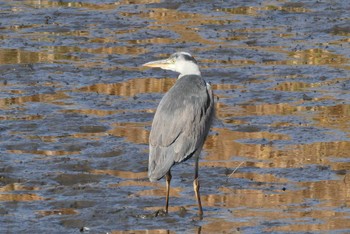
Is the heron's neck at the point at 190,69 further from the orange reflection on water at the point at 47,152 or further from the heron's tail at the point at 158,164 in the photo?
the orange reflection on water at the point at 47,152

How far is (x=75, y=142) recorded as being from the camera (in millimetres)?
9844

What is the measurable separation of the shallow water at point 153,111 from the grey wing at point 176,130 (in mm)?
370

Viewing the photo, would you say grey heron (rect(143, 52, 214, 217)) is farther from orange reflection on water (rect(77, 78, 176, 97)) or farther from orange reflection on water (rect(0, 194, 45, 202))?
orange reflection on water (rect(77, 78, 176, 97))

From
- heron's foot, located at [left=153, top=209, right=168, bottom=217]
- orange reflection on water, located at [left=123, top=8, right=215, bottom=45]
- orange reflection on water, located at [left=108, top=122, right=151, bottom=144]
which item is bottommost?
heron's foot, located at [left=153, top=209, right=168, bottom=217]

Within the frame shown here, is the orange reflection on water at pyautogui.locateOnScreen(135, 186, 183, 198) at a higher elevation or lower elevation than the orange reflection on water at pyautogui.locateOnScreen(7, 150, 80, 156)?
lower

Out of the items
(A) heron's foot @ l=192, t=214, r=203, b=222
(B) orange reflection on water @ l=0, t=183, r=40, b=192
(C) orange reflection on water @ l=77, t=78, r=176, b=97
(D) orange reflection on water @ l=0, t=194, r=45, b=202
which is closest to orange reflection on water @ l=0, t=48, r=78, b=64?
(C) orange reflection on water @ l=77, t=78, r=176, b=97

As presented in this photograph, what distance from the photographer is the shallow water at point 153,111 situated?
8.01 metres

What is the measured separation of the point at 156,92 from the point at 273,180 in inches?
122

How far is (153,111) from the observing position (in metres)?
10.8

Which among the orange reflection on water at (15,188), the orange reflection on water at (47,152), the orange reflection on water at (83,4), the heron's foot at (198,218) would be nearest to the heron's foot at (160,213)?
the heron's foot at (198,218)

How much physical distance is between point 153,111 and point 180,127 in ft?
8.46

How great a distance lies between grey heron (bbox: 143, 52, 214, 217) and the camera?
26.6ft

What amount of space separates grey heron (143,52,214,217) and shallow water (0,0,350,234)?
0.34 m

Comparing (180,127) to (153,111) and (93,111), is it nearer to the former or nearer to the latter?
(153,111)
